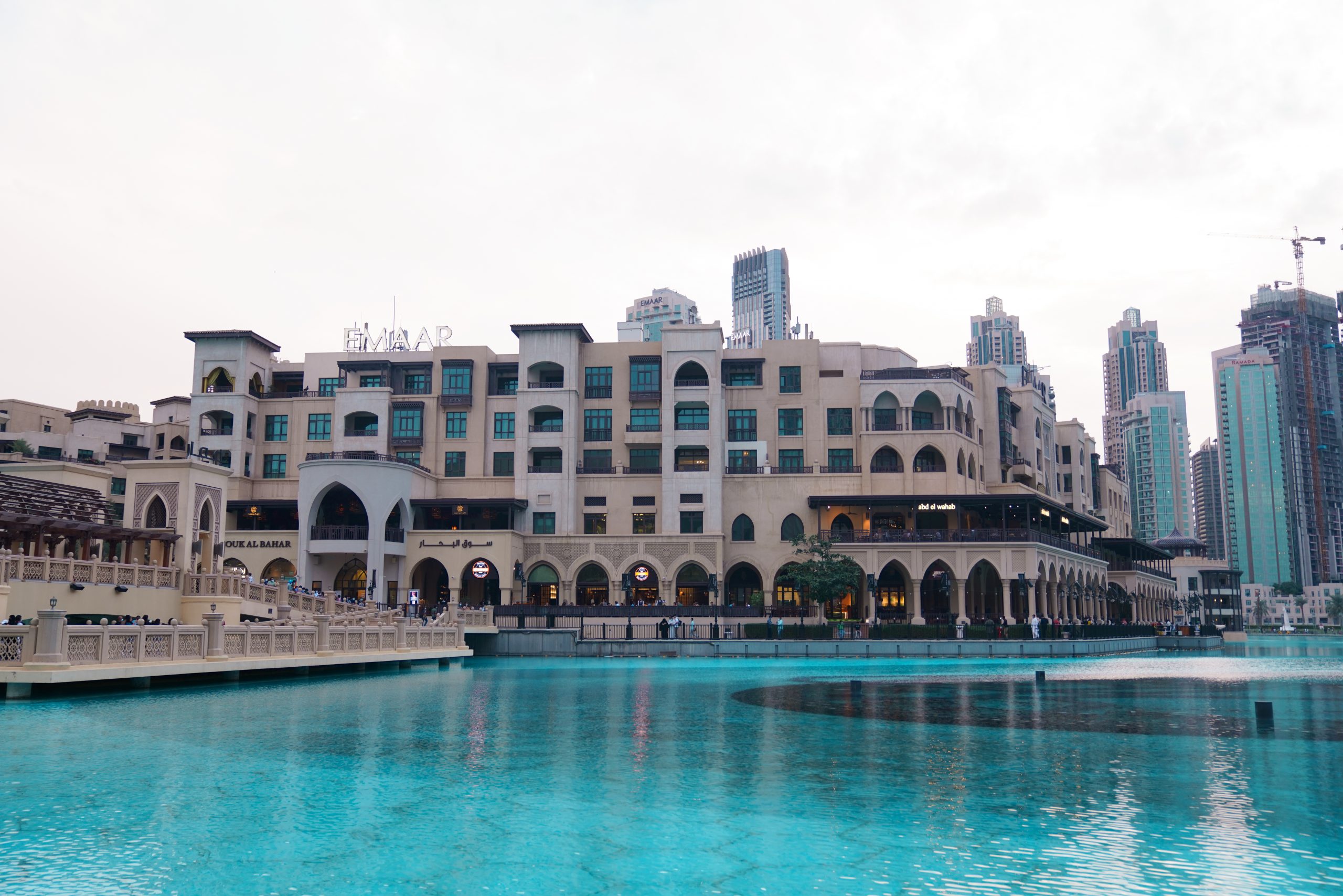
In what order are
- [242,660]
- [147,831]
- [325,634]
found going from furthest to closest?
[325,634] < [242,660] < [147,831]

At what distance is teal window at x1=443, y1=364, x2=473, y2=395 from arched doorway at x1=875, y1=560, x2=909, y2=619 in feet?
107

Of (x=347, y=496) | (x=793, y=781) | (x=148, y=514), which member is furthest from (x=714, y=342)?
(x=793, y=781)

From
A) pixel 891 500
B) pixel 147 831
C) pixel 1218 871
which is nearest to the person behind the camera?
pixel 1218 871

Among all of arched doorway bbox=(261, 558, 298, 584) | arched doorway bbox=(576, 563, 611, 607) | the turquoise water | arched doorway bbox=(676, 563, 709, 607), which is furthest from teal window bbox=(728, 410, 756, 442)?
the turquoise water

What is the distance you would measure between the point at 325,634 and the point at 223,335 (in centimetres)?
4902

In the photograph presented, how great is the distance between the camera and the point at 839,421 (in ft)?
255

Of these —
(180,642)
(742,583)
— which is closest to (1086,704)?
(180,642)

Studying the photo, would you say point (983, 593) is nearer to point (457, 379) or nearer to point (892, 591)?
point (892, 591)

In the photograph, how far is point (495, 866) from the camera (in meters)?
10.4

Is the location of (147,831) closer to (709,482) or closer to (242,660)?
(242,660)

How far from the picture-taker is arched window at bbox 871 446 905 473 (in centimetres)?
7575

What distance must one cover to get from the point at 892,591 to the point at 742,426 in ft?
52.6

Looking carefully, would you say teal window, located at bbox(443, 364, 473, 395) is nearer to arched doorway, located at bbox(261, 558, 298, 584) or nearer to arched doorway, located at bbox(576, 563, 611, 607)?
arched doorway, located at bbox(576, 563, 611, 607)

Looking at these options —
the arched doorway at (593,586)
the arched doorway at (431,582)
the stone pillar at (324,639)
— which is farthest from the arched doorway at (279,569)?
the stone pillar at (324,639)
